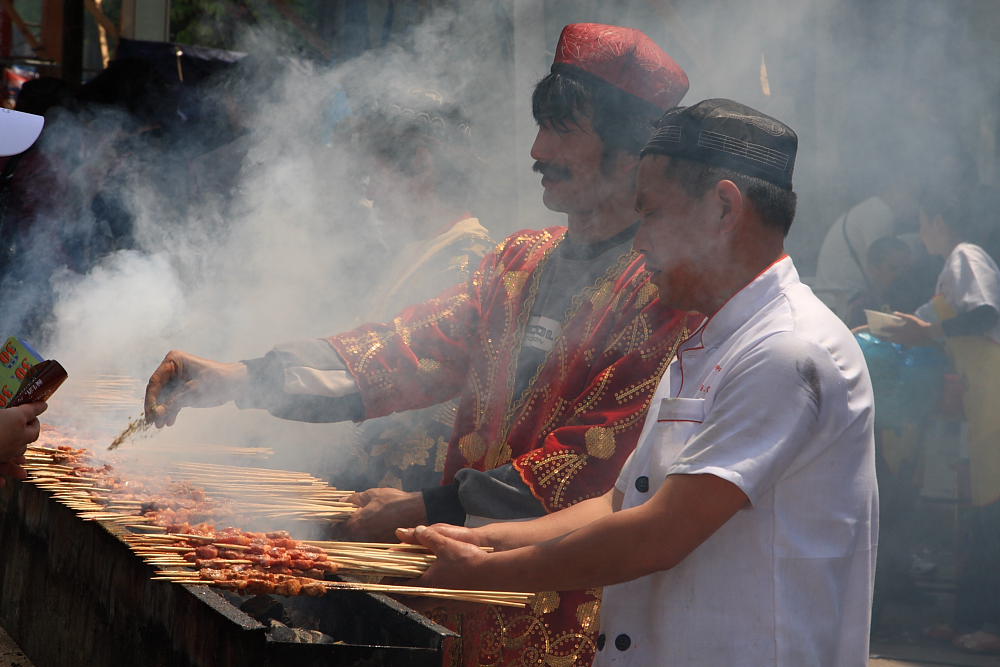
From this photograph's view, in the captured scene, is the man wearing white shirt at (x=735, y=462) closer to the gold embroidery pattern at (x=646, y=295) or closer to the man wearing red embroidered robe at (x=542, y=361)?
the man wearing red embroidered robe at (x=542, y=361)

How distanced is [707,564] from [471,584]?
0.54m

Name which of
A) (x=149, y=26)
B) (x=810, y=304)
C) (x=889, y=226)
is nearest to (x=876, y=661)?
(x=889, y=226)

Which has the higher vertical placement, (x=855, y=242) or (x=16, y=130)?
(x=855, y=242)

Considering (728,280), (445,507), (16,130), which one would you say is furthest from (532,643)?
(16,130)

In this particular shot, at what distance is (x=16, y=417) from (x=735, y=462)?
198cm

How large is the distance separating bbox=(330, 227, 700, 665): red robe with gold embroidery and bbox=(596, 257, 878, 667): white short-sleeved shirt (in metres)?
0.59

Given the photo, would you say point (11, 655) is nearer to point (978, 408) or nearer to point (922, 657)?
point (922, 657)

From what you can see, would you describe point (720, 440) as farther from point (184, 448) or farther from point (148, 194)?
point (148, 194)

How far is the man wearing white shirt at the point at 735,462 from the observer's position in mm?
1803

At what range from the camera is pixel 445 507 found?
8.71ft

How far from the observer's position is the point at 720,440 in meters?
1.79

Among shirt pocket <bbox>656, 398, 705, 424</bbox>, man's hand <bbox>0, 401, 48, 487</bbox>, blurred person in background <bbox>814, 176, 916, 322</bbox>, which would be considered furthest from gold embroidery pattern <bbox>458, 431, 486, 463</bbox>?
blurred person in background <bbox>814, 176, 916, 322</bbox>

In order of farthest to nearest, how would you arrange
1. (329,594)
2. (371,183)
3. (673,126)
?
(371,183) < (329,594) < (673,126)

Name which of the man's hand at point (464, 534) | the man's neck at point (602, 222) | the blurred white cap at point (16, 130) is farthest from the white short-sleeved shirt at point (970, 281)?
the blurred white cap at point (16, 130)
